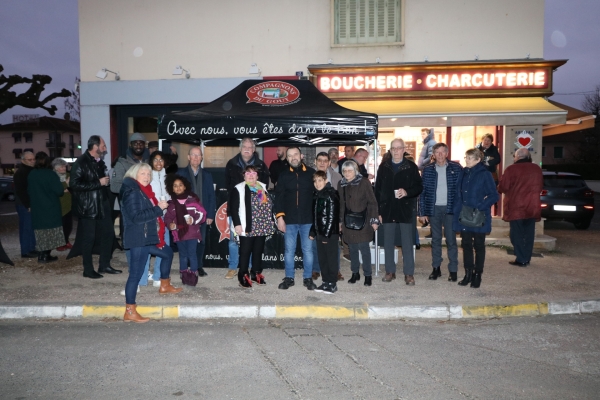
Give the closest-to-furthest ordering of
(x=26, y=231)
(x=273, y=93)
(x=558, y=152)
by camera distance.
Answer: (x=273, y=93) → (x=26, y=231) → (x=558, y=152)

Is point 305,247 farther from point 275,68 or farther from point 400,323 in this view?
point 275,68

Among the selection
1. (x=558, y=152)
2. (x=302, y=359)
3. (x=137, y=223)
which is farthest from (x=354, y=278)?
(x=558, y=152)

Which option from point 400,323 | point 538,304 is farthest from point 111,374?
point 538,304

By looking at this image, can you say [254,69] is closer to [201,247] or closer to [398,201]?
[201,247]

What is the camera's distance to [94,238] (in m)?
7.88

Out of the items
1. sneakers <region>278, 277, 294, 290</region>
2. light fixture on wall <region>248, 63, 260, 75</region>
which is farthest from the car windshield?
sneakers <region>278, 277, 294, 290</region>

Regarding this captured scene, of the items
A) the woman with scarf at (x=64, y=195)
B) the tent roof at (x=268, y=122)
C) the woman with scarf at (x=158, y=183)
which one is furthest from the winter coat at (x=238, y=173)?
the woman with scarf at (x=64, y=195)

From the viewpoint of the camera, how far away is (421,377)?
4.35m

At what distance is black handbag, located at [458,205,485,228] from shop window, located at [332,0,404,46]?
6851 millimetres

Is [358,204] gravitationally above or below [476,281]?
above

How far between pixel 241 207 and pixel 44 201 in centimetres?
417

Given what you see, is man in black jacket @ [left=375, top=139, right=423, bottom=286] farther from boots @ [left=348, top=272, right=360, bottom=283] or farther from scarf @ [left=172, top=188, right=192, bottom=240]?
scarf @ [left=172, top=188, right=192, bottom=240]

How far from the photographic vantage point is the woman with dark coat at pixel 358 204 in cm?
728

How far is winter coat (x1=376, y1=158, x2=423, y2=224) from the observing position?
7.46 meters
